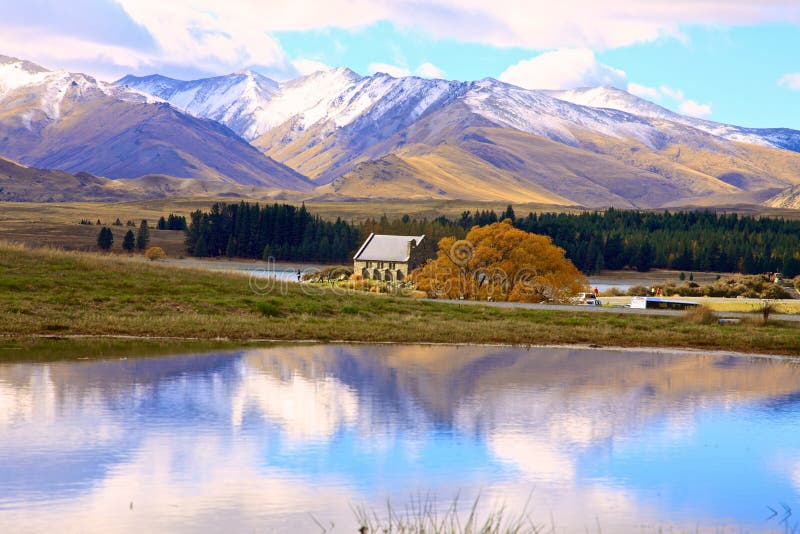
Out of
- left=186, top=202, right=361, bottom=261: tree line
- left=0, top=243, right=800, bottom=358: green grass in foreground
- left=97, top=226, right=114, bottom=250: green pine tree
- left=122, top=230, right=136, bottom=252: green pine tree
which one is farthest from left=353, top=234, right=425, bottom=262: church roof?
left=0, top=243, right=800, bottom=358: green grass in foreground

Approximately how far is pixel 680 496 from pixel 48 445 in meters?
13.0

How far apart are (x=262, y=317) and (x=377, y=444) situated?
26.8 meters

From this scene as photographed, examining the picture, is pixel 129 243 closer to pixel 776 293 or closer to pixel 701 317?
pixel 776 293

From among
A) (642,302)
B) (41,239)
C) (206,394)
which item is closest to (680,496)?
(206,394)

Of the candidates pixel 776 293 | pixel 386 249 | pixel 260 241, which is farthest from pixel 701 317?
pixel 260 241

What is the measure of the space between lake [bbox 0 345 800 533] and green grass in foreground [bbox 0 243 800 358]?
860 cm

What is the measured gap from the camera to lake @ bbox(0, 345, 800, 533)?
1805 cm

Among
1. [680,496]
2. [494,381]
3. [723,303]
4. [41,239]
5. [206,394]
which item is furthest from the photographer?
[41,239]

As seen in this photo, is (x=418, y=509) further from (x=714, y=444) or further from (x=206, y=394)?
(x=206, y=394)

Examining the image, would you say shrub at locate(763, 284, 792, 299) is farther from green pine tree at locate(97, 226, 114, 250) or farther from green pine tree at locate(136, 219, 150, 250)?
green pine tree at locate(97, 226, 114, 250)

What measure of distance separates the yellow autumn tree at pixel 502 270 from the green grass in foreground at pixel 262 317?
2548 cm

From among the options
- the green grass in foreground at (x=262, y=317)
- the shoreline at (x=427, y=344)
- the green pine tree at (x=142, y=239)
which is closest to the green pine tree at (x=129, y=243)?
the green pine tree at (x=142, y=239)

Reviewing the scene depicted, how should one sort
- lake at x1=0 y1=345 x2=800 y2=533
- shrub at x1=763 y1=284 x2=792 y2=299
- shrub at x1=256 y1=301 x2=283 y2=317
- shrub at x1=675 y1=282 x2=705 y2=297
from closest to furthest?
lake at x1=0 y1=345 x2=800 y2=533 → shrub at x1=256 y1=301 x2=283 y2=317 → shrub at x1=763 y1=284 x2=792 y2=299 → shrub at x1=675 y1=282 x2=705 y2=297

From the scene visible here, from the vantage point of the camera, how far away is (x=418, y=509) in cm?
1797
